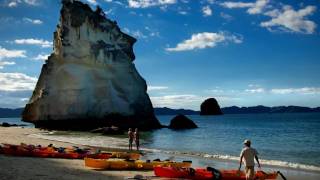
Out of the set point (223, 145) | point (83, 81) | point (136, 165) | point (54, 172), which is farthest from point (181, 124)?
point (54, 172)

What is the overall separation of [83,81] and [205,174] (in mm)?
46403

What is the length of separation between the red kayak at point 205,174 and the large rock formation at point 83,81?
44.6m

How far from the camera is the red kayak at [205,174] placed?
14312 mm

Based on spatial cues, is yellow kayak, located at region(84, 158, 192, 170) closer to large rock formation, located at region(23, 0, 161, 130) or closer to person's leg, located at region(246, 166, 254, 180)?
person's leg, located at region(246, 166, 254, 180)

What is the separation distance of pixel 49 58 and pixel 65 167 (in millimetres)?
47572

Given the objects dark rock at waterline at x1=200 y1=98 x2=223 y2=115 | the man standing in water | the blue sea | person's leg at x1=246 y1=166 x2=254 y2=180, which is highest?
dark rock at waterline at x1=200 y1=98 x2=223 y2=115

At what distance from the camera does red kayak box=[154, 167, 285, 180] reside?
47.0 feet

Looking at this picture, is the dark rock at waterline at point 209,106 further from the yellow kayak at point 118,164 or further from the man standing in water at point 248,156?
the man standing in water at point 248,156

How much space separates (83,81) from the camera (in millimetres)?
59000

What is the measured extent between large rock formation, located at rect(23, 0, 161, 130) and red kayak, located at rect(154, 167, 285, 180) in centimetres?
4458

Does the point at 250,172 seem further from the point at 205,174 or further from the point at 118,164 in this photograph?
the point at 118,164

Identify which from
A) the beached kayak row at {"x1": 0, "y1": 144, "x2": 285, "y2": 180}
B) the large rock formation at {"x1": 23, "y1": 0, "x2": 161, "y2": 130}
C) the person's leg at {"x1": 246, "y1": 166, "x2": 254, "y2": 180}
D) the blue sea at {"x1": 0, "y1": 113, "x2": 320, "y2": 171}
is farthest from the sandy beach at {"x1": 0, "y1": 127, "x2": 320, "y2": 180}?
the large rock formation at {"x1": 23, "y1": 0, "x2": 161, "y2": 130}

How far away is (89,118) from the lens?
193ft

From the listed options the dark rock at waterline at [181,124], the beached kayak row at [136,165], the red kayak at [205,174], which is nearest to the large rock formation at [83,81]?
the dark rock at waterline at [181,124]
